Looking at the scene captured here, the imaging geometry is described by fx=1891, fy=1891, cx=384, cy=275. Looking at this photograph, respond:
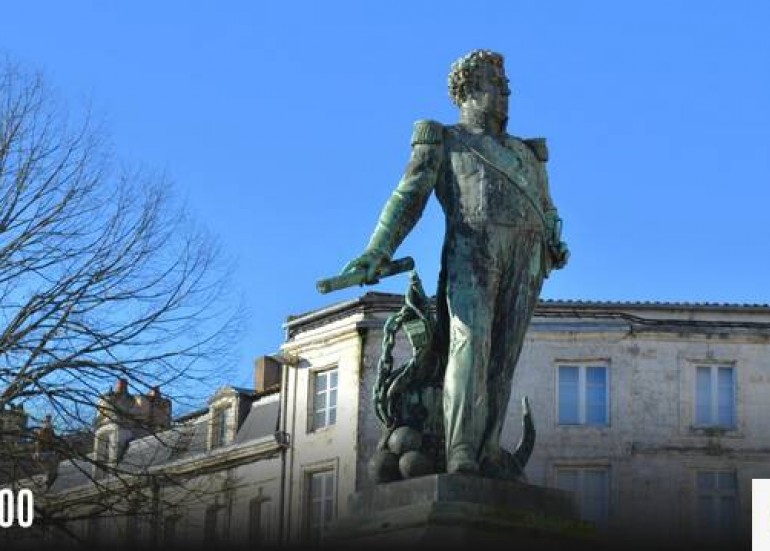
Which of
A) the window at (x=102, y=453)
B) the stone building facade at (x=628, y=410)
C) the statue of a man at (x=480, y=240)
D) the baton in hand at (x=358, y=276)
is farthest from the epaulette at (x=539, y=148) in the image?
the stone building facade at (x=628, y=410)

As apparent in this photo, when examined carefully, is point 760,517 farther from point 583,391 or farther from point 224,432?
point 224,432

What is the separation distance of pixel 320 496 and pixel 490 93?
37.2 meters

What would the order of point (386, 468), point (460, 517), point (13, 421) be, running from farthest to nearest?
1. point (13, 421)
2. point (386, 468)
3. point (460, 517)

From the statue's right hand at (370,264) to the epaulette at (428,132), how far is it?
0.82 m

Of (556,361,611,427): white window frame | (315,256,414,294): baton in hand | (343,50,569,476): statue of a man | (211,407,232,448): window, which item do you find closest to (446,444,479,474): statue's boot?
(343,50,569,476): statue of a man

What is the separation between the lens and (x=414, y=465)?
11.0 metres

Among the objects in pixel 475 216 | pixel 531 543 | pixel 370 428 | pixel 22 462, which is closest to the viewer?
pixel 531 543

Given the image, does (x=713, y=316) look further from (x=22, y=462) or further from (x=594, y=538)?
(x=594, y=538)

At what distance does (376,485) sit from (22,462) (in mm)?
12249

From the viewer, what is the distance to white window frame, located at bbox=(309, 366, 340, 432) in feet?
160

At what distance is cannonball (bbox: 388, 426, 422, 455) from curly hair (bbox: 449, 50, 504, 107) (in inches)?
84.6

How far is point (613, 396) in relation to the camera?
4781cm

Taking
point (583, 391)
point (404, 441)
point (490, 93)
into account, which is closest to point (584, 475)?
point (583, 391)

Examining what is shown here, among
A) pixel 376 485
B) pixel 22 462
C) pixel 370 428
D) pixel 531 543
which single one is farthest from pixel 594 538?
pixel 370 428
